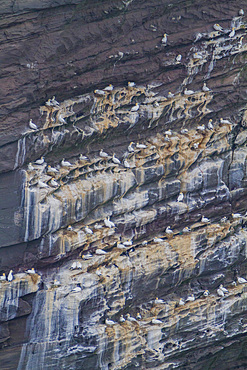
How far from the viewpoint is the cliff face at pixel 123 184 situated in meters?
26.2

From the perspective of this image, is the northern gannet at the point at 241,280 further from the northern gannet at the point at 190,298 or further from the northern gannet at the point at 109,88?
the northern gannet at the point at 109,88

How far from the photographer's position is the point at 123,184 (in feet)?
91.6

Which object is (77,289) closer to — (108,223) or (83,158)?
(108,223)

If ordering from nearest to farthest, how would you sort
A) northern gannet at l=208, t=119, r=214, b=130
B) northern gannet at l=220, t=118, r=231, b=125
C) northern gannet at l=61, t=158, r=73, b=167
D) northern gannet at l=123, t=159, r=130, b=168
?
northern gannet at l=61, t=158, r=73, b=167, northern gannet at l=123, t=159, r=130, b=168, northern gannet at l=208, t=119, r=214, b=130, northern gannet at l=220, t=118, r=231, b=125

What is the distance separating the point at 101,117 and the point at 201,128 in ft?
12.2

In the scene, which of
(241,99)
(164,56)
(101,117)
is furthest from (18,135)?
(241,99)

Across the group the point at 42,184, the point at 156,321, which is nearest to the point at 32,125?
the point at 42,184

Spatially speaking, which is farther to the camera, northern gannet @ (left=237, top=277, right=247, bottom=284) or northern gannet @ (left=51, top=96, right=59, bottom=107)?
northern gannet @ (left=237, top=277, right=247, bottom=284)

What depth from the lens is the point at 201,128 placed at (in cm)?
2958

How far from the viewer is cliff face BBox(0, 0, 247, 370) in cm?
2617

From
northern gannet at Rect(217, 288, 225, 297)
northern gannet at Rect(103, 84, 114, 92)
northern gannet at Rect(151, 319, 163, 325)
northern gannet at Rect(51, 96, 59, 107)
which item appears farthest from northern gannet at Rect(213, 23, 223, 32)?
northern gannet at Rect(151, 319, 163, 325)

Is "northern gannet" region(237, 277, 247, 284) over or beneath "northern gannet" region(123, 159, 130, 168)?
beneath

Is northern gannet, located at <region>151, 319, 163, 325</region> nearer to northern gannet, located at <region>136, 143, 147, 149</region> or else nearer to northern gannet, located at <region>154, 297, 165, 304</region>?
northern gannet, located at <region>154, 297, 165, 304</region>

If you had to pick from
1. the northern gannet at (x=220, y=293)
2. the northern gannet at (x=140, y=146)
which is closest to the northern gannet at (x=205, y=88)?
the northern gannet at (x=140, y=146)
